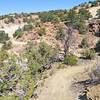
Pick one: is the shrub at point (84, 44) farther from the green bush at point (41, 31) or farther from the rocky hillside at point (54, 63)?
the green bush at point (41, 31)

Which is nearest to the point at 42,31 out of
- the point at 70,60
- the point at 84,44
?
the point at 84,44

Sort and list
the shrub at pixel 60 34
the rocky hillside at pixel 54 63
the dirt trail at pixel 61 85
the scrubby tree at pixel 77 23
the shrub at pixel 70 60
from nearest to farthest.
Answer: the rocky hillside at pixel 54 63 < the dirt trail at pixel 61 85 < the shrub at pixel 70 60 < the shrub at pixel 60 34 < the scrubby tree at pixel 77 23

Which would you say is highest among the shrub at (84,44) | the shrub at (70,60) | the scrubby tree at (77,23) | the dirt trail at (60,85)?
the scrubby tree at (77,23)

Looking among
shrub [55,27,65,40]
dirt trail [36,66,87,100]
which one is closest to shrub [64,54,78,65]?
dirt trail [36,66,87,100]

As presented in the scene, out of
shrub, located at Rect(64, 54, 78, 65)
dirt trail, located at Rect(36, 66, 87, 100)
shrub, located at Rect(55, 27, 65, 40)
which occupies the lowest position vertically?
dirt trail, located at Rect(36, 66, 87, 100)

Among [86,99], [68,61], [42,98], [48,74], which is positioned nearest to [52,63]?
[68,61]

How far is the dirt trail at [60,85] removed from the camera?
99.1 ft

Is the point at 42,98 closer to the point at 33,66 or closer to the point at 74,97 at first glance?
the point at 74,97

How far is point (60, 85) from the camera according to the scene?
33844 mm

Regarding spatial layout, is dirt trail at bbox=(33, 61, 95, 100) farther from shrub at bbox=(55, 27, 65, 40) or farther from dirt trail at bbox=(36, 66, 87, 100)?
shrub at bbox=(55, 27, 65, 40)

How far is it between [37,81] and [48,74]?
4354mm

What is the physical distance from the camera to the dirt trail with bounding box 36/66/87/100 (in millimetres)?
30220

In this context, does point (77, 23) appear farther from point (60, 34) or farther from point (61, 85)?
point (61, 85)

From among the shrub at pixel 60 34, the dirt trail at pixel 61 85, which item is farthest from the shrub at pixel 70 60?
the shrub at pixel 60 34
